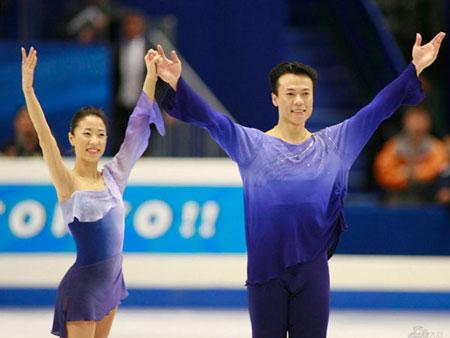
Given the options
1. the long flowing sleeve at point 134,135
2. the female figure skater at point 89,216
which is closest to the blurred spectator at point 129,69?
the long flowing sleeve at point 134,135

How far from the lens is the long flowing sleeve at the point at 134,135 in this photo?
5.16m

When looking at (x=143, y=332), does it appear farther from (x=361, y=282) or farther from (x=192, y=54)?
(x=192, y=54)

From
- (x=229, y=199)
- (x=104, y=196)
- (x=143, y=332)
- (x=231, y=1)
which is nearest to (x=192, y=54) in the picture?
(x=231, y=1)

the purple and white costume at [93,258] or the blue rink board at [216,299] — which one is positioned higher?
the purple and white costume at [93,258]

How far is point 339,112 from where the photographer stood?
39.3ft

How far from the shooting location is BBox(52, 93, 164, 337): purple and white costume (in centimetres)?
486

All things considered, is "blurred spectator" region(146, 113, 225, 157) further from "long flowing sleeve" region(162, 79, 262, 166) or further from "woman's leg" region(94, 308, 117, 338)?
"long flowing sleeve" region(162, 79, 262, 166)

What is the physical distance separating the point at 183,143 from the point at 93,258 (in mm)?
5279

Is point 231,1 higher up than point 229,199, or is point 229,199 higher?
point 231,1

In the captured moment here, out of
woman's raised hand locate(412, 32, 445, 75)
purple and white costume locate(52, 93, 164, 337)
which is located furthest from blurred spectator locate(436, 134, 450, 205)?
purple and white costume locate(52, 93, 164, 337)

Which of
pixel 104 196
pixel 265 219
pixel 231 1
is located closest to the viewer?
pixel 265 219

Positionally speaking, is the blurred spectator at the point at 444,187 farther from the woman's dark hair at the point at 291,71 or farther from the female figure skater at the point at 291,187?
the woman's dark hair at the point at 291,71

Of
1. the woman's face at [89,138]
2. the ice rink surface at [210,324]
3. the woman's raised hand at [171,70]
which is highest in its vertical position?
the woman's raised hand at [171,70]

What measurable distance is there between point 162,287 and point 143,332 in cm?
131
